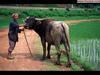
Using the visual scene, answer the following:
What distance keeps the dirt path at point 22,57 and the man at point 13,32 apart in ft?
0.21

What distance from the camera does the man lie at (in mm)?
3998

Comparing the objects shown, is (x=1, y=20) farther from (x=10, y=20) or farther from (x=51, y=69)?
(x=51, y=69)

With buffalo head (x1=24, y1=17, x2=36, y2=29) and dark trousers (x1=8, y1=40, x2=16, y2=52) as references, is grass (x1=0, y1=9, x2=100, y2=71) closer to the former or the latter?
buffalo head (x1=24, y1=17, x2=36, y2=29)

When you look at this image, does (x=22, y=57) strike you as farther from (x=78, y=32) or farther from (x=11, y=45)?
(x=78, y=32)

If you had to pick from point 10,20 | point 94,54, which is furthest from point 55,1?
point 94,54

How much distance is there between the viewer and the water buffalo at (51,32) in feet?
12.9

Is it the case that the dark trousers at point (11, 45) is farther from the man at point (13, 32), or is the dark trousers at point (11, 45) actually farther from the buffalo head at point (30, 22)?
the buffalo head at point (30, 22)

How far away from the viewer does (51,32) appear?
13.2 ft

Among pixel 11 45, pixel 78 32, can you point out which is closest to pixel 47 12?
pixel 78 32

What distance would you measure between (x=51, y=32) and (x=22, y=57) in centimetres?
67

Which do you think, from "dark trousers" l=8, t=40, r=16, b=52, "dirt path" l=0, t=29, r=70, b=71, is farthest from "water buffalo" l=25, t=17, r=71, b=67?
"dark trousers" l=8, t=40, r=16, b=52

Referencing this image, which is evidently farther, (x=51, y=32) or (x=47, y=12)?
(x=47, y=12)

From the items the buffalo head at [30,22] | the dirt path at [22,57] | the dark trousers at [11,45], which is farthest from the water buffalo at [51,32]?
the dark trousers at [11,45]
